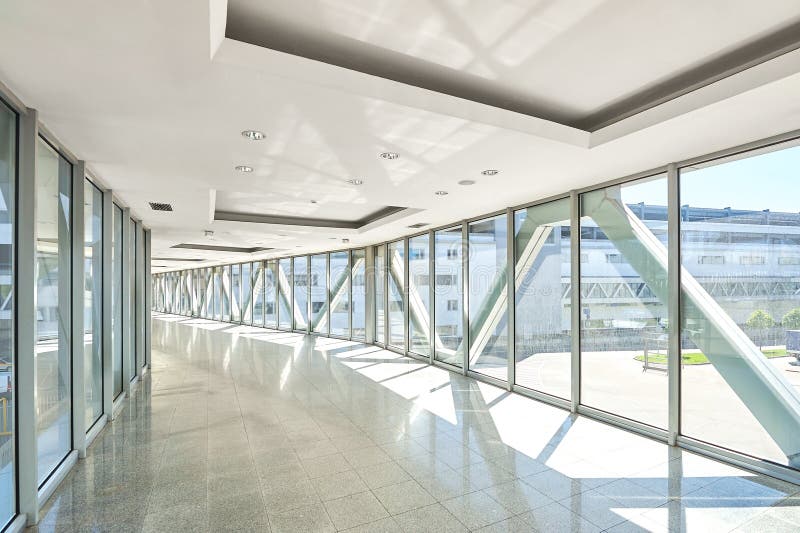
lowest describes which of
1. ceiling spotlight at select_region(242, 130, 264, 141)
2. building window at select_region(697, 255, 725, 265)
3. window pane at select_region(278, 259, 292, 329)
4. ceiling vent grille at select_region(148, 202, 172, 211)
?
window pane at select_region(278, 259, 292, 329)

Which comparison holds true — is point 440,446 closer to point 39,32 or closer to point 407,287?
point 39,32

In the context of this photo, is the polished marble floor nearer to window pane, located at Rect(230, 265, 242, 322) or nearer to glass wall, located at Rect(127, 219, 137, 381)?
glass wall, located at Rect(127, 219, 137, 381)

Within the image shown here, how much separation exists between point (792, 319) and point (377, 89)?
4544mm

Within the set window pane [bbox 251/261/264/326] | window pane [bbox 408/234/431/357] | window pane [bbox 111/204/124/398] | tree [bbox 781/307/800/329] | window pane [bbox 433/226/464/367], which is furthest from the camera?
window pane [bbox 251/261/264/326]

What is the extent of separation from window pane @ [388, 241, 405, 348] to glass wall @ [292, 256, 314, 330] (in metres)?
5.34

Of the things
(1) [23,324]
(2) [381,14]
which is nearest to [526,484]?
(2) [381,14]

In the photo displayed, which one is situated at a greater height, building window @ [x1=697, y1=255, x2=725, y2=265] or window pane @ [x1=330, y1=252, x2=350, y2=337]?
building window @ [x1=697, y1=255, x2=725, y2=265]

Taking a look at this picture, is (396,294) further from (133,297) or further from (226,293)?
(226,293)

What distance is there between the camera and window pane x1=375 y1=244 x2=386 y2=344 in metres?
13.3

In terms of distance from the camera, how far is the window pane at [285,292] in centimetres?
1850

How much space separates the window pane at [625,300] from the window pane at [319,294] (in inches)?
456

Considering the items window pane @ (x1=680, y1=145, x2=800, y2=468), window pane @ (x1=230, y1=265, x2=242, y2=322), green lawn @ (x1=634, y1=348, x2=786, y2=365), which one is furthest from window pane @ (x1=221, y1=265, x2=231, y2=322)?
window pane @ (x1=680, y1=145, x2=800, y2=468)

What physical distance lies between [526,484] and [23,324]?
4.50 metres

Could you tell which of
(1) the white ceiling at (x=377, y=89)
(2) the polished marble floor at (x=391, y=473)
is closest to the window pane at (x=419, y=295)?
(2) the polished marble floor at (x=391, y=473)
